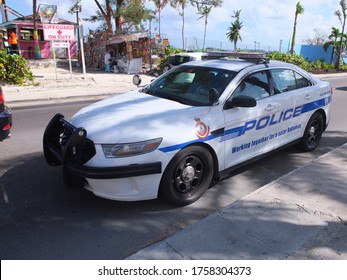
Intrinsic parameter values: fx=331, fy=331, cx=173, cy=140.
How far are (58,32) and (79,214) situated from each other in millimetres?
14171

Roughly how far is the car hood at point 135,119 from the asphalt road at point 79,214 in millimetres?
866

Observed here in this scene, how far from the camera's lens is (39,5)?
1020 inches

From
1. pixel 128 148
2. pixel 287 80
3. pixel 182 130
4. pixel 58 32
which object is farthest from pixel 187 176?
pixel 58 32

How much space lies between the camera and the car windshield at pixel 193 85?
4.05 m

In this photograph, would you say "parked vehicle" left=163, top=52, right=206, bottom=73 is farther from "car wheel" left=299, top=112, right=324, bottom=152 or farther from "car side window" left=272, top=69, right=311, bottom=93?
"car side window" left=272, top=69, right=311, bottom=93

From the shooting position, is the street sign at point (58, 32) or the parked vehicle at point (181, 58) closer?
the street sign at point (58, 32)

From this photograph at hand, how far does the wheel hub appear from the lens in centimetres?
362

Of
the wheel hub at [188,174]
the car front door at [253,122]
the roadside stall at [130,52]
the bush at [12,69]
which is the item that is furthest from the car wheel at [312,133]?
the roadside stall at [130,52]

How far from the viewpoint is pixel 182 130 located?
3482 mm

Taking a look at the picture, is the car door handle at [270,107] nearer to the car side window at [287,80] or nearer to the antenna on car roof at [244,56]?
the car side window at [287,80]

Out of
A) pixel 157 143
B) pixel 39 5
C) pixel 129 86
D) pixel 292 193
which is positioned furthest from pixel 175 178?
pixel 39 5

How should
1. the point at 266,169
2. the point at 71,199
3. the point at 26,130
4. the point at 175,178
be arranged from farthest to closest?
the point at 26,130 < the point at 266,169 < the point at 71,199 < the point at 175,178

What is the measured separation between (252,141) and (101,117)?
197 centimetres

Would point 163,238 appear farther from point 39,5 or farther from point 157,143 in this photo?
point 39,5
